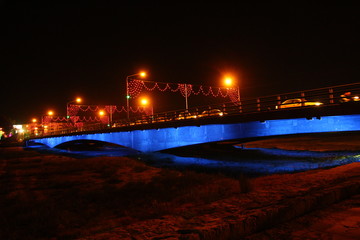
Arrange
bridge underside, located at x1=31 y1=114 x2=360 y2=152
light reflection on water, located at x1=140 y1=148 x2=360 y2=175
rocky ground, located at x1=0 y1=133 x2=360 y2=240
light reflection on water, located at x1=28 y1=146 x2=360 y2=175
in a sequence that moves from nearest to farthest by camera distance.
→ rocky ground, located at x1=0 y1=133 x2=360 y2=240, bridge underside, located at x1=31 y1=114 x2=360 y2=152, light reflection on water, located at x1=140 y1=148 x2=360 y2=175, light reflection on water, located at x1=28 y1=146 x2=360 y2=175

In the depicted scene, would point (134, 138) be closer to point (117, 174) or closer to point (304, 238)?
point (117, 174)

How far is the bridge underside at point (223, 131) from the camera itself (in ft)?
52.5

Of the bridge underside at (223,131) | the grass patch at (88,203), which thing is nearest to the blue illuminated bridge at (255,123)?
the bridge underside at (223,131)

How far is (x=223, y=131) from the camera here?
70.7 feet

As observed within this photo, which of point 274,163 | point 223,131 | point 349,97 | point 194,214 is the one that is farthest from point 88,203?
point 274,163

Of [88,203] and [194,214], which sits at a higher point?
[194,214]

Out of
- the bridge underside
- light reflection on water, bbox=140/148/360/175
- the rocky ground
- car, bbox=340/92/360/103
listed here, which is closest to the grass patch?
the rocky ground

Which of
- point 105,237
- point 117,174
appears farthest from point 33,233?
point 117,174

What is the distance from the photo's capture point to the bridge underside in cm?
1600

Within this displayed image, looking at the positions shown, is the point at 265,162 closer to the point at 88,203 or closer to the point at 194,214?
the point at 88,203

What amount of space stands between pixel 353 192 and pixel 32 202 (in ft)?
39.6

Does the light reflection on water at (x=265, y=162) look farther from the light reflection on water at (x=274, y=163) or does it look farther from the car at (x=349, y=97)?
the car at (x=349, y=97)

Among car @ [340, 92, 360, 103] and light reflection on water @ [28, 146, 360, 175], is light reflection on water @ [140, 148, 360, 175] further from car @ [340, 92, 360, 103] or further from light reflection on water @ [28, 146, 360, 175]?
car @ [340, 92, 360, 103]

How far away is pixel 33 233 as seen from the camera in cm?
734
